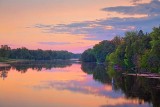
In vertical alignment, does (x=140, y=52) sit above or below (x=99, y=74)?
above

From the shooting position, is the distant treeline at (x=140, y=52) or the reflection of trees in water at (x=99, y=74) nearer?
the reflection of trees in water at (x=99, y=74)

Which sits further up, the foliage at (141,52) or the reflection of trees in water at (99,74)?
the foliage at (141,52)

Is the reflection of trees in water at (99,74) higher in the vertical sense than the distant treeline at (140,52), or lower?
lower

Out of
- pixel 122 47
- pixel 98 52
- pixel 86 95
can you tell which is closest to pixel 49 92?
pixel 86 95

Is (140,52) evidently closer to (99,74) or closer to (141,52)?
(141,52)

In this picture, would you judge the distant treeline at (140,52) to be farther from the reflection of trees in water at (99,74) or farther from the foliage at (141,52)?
the reflection of trees in water at (99,74)

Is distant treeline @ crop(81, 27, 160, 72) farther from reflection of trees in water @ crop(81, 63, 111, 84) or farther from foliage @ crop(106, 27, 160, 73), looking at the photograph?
reflection of trees in water @ crop(81, 63, 111, 84)

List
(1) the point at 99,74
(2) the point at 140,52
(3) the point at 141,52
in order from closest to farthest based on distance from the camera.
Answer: (1) the point at 99,74
(3) the point at 141,52
(2) the point at 140,52

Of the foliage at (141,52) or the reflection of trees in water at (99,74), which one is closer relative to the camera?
the reflection of trees in water at (99,74)

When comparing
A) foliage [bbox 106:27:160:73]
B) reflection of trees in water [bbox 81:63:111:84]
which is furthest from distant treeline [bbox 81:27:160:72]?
reflection of trees in water [bbox 81:63:111:84]

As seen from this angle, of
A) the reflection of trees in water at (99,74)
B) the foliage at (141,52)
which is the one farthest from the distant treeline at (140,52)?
the reflection of trees in water at (99,74)

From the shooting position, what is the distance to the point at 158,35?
84125mm

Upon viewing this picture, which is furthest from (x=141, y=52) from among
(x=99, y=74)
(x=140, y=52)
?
(x=99, y=74)

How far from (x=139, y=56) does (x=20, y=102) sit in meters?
60.8
